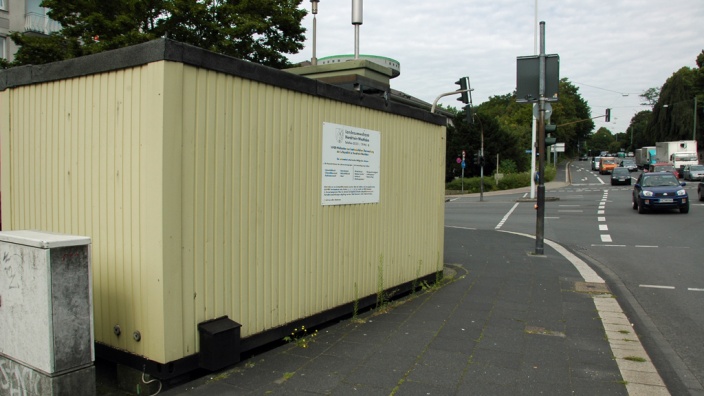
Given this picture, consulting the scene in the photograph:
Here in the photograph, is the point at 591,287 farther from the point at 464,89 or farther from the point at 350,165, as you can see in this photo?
the point at 464,89

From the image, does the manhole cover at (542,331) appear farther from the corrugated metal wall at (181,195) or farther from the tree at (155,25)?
the tree at (155,25)

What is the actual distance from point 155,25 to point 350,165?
14.4m

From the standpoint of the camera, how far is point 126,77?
12.5ft

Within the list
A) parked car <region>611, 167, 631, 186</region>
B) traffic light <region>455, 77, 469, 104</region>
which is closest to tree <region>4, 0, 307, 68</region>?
traffic light <region>455, 77, 469, 104</region>

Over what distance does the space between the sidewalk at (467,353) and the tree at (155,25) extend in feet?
41.9

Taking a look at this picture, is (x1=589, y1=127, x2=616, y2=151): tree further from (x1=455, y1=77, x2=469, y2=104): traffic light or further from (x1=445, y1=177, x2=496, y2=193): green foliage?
(x1=455, y1=77, x2=469, y2=104): traffic light

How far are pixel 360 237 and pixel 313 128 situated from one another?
1391 millimetres

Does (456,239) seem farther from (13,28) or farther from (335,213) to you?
(13,28)

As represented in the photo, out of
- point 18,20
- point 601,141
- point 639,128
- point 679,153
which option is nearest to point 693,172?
point 679,153

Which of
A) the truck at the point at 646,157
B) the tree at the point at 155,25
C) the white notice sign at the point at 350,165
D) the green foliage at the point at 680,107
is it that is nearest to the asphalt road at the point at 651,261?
the white notice sign at the point at 350,165

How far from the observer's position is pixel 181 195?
12.3 ft

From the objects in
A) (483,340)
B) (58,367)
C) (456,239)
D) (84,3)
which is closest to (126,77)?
(58,367)

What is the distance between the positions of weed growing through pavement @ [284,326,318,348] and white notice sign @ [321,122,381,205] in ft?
3.98

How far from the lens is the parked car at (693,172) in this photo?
46.5 metres
